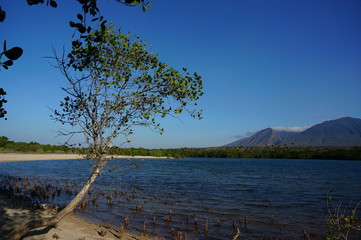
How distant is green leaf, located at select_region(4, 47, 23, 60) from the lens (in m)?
2.81

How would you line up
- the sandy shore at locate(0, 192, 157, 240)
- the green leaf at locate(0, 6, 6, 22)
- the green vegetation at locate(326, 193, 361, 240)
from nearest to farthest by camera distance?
the green leaf at locate(0, 6, 6, 22) → the green vegetation at locate(326, 193, 361, 240) → the sandy shore at locate(0, 192, 157, 240)

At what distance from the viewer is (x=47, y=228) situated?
9977 millimetres

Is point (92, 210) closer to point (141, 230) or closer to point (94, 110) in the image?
point (141, 230)

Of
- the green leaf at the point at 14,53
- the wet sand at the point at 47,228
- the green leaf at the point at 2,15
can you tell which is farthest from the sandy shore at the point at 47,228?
the green leaf at the point at 14,53

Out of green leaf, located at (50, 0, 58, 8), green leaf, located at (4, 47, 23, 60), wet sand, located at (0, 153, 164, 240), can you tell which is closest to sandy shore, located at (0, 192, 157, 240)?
wet sand, located at (0, 153, 164, 240)

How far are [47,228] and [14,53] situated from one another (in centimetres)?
977

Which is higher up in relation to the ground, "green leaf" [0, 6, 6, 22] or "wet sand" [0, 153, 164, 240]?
"green leaf" [0, 6, 6, 22]

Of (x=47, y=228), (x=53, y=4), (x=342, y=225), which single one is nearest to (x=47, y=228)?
(x=47, y=228)

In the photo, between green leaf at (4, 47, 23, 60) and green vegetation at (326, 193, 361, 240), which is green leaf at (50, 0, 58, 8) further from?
green vegetation at (326, 193, 361, 240)

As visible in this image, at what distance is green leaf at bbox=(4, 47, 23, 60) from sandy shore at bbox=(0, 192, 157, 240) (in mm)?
8153

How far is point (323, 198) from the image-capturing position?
25.8 m

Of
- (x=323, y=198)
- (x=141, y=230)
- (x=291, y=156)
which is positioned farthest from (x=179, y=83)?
(x=291, y=156)

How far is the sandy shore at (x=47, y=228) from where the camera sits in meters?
9.54

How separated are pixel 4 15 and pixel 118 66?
630cm
